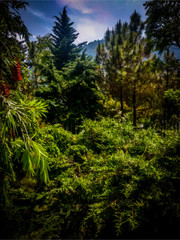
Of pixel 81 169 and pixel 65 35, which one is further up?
pixel 65 35

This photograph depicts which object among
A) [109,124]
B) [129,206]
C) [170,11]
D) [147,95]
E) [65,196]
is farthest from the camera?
[147,95]

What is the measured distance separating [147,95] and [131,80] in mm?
2264

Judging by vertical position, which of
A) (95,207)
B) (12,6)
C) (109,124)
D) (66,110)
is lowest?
(95,207)

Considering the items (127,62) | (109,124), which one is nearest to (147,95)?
(127,62)

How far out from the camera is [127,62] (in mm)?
8062

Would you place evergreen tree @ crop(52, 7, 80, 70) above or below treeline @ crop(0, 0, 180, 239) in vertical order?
above

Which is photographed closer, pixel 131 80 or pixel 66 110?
pixel 66 110

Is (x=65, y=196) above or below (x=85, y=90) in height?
below

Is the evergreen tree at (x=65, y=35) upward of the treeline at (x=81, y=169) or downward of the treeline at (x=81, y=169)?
upward

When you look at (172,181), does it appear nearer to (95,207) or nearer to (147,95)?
(95,207)

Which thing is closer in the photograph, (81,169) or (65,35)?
(81,169)

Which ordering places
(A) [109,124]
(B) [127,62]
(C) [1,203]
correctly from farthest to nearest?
(B) [127,62]
(A) [109,124]
(C) [1,203]

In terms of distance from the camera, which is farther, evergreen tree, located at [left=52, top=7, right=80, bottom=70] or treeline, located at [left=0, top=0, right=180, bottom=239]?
evergreen tree, located at [left=52, top=7, right=80, bottom=70]

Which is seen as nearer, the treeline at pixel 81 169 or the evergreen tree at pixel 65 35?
the treeline at pixel 81 169
